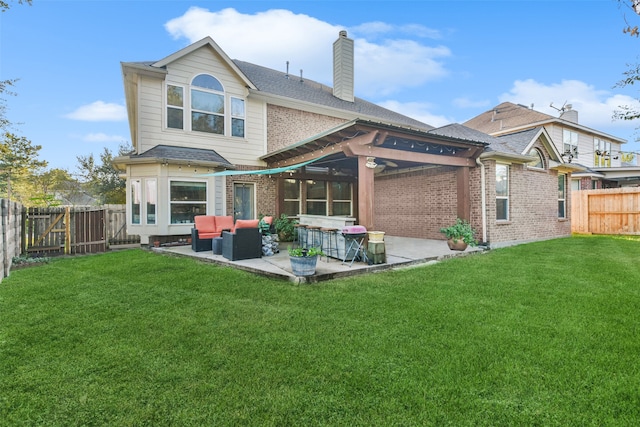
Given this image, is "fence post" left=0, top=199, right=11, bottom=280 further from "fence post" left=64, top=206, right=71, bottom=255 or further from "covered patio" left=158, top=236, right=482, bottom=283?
"covered patio" left=158, top=236, right=482, bottom=283

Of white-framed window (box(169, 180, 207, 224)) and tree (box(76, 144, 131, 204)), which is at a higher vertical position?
tree (box(76, 144, 131, 204))

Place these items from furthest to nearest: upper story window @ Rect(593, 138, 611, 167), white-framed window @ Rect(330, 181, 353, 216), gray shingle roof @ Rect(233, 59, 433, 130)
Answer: upper story window @ Rect(593, 138, 611, 167) → white-framed window @ Rect(330, 181, 353, 216) → gray shingle roof @ Rect(233, 59, 433, 130)

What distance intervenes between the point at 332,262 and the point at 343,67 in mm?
11463

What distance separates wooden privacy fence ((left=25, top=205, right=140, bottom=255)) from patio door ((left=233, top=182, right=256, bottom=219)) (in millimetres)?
4089

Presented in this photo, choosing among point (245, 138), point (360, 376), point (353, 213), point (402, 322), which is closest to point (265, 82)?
point (245, 138)

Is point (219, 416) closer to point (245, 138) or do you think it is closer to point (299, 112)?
point (245, 138)

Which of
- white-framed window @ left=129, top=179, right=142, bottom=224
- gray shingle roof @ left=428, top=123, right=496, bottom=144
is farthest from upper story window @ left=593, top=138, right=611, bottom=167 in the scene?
white-framed window @ left=129, top=179, right=142, bottom=224

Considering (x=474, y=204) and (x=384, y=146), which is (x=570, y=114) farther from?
(x=384, y=146)

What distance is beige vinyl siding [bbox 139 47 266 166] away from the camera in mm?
Result: 9492

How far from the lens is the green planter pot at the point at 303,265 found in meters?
5.47

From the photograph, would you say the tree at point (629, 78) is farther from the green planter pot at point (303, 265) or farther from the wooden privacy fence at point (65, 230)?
the wooden privacy fence at point (65, 230)

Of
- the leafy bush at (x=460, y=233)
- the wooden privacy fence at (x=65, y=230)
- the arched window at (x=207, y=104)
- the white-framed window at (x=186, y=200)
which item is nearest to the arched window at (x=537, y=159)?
the leafy bush at (x=460, y=233)

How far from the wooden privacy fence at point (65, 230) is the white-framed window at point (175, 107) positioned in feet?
11.7

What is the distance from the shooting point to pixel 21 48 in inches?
511
